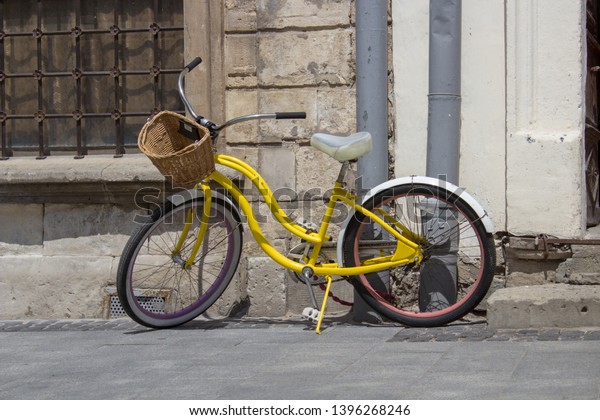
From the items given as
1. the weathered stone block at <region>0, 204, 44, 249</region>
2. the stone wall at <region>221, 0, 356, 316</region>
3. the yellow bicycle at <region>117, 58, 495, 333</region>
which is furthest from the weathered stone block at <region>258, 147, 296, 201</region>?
the weathered stone block at <region>0, 204, 44, 249</region>

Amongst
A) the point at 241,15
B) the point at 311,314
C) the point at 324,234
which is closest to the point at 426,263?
the point at 324,234

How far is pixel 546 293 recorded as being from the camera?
240 inches

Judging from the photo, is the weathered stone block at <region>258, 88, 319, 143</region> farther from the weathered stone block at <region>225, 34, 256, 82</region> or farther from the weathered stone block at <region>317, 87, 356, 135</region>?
the weathered stone block at <region>225, 34, 256, 82</region>

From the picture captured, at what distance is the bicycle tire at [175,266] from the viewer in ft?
20.6

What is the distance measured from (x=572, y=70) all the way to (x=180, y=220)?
2380 mm

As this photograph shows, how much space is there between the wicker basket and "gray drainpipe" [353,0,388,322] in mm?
1052

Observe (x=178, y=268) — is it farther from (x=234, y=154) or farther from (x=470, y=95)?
(x=470, y=95)

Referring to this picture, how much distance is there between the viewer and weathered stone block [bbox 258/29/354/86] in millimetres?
6938

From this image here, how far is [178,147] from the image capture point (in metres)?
6.19

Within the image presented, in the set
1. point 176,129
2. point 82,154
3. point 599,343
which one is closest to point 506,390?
point 599,343

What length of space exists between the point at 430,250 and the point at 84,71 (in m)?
2.77

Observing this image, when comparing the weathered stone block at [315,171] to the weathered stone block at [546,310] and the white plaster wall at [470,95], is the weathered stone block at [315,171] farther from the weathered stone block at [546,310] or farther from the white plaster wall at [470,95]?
the weathered stone block at [546,310]

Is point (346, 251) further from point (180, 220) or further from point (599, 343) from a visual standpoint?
point (599, 343)

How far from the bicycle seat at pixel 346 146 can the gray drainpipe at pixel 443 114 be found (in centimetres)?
73
